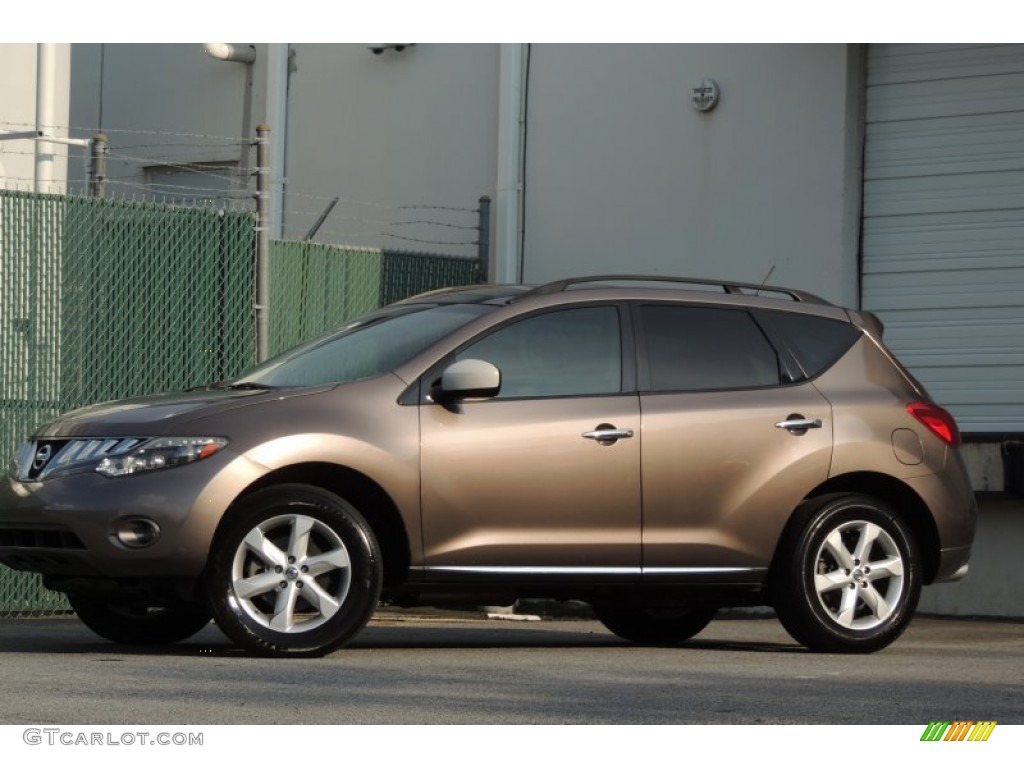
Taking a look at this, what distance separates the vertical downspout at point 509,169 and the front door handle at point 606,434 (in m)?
8.07

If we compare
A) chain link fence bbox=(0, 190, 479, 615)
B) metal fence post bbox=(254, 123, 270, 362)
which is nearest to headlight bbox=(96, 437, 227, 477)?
chain link fence bbox=(0, 190, 479, 615)

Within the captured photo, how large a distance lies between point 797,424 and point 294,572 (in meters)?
2.47

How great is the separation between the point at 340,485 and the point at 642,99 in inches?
336

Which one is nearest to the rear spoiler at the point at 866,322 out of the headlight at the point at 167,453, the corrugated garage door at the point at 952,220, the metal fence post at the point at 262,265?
the headlight at the point at 167,453

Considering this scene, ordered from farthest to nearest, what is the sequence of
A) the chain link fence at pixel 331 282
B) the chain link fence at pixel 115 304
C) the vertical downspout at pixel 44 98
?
the vertical downspout at pixel 44 98 → the chain link fence at pixel 331 282 → the chain link fence at pixel 115 304

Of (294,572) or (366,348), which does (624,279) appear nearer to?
(366,348)

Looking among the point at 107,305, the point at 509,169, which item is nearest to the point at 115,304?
the point at 107,305

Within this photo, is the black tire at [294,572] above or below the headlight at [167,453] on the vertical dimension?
below

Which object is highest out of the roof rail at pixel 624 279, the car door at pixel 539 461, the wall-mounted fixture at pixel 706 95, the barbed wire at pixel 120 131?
the wall-mounted fixture at pixel 706 95

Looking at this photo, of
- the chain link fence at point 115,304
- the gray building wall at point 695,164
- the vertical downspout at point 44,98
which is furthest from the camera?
the vertical downspout at point 44,98

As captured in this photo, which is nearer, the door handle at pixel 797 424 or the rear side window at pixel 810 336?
the door handle at pixel 797 424

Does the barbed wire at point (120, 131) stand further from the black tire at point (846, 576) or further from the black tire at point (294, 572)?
the black tire at point (846, 576)
